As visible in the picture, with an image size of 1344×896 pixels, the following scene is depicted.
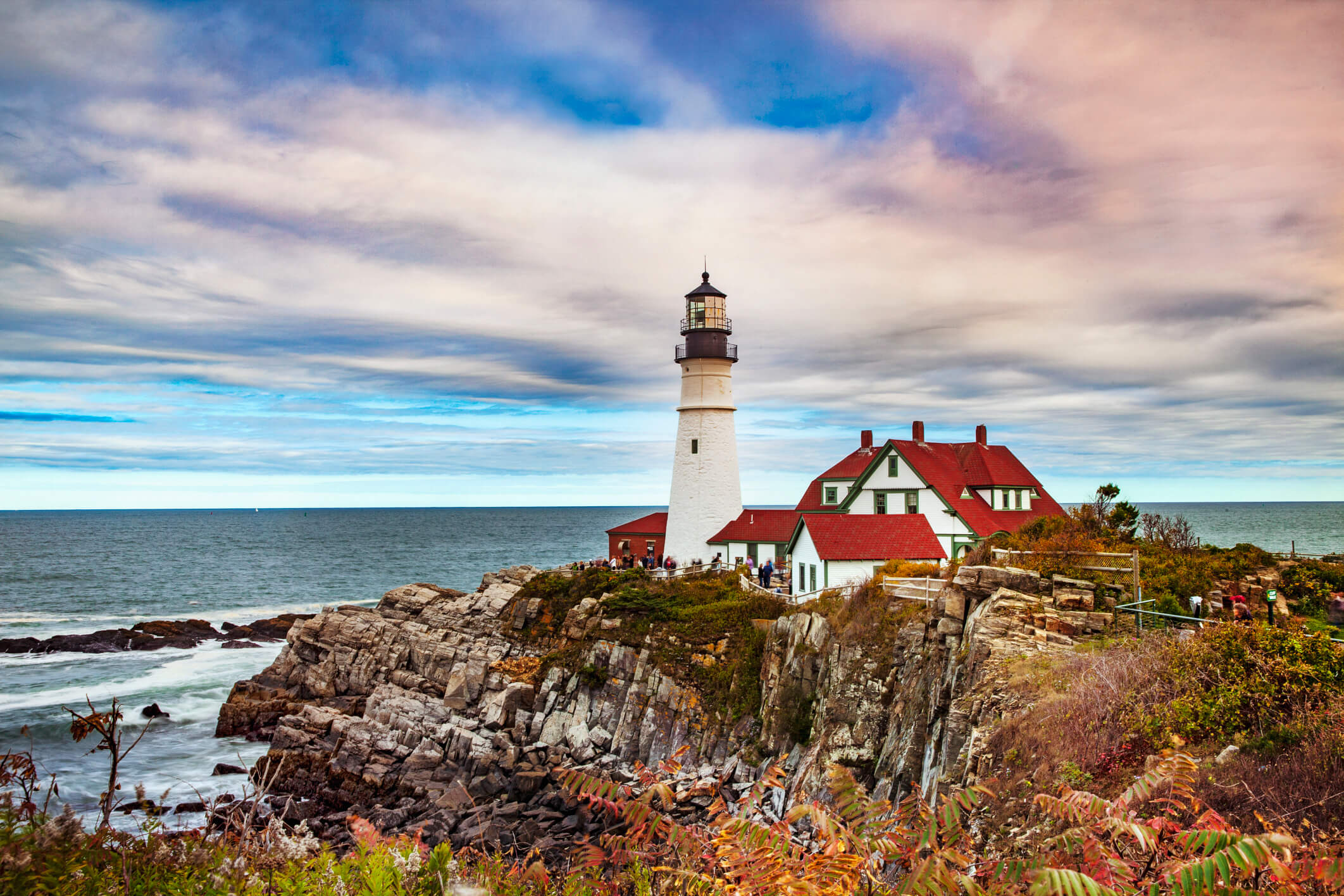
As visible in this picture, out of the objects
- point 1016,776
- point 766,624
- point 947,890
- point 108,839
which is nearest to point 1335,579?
point 1016,776

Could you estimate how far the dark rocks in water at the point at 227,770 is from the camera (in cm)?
2498

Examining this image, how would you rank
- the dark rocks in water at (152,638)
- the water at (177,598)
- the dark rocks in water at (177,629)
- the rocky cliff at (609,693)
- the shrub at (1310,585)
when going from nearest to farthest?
1. the rocky cliff at (609,693)
2. the shrub at (1310,585)
3. the water at (177,598)
4. the dark rocks in water at (152,638)
5. the dark rocks in water at (177,629)

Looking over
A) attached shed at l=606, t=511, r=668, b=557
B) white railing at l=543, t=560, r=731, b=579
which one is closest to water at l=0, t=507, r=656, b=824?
white railing at l=543, t=560, r=731, b=579

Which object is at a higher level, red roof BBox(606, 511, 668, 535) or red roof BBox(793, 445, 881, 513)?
red roof BBox(793, 445, 881, 513)

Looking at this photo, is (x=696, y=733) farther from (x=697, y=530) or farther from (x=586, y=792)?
(x=586, y=792)

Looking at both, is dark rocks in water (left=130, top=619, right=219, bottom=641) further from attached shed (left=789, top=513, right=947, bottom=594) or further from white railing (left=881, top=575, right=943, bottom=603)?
white railing (left=881, top=575, right=943, bottom=603)

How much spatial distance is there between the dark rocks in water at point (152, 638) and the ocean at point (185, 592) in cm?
119

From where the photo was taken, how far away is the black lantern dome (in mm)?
37594

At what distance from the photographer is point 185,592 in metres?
67.1

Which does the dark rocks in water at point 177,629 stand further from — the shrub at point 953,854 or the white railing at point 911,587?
the shrub at point 953,854

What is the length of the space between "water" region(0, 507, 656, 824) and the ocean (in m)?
0.13

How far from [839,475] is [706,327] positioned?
31.4 ft

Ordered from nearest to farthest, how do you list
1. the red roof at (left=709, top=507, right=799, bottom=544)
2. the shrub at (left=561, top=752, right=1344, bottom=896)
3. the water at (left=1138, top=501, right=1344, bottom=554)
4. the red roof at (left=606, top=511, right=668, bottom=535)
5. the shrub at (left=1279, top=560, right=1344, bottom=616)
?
the shrub at (left=561, top=752, right=1344, bottom=896) → the shrub at (left=1279, top=560, right=1344, bottom=616) → the red roof at (left=709, top=507, right=799, bottom=544) → the red roof at (left=606, top=511, right=668, bottom=535) → the water at (left=1138, top=501, right=1344, bottom=554)

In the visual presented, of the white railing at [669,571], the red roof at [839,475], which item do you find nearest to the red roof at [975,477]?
the red roof at [839,475]
